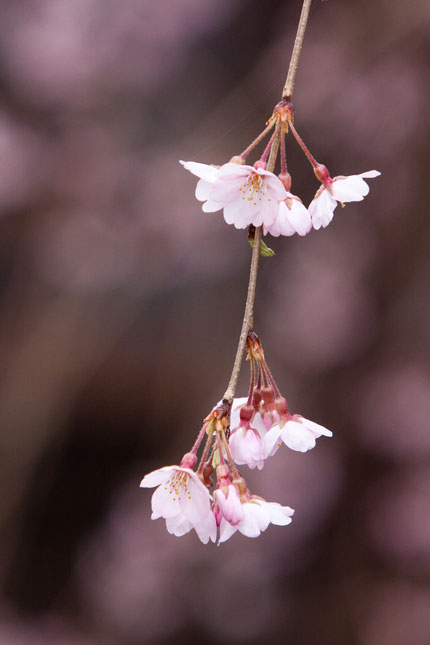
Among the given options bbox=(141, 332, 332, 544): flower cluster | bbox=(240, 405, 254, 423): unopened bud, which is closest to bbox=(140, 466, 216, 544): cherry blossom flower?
bbox=(141, 332, 332, 544): flower cluster

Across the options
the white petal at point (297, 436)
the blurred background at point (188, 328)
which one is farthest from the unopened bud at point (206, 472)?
the blurred background at point (188, 328)

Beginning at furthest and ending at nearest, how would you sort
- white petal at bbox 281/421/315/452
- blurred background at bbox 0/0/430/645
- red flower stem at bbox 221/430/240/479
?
blurred background at bbox 0/0/430/645 < white petal at bbox 281/421/315/452 < red flower stem at bbox 221/430/240/479

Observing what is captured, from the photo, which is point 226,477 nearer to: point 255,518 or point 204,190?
point 255,518

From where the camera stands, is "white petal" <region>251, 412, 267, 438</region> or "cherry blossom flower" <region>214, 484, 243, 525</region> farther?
"white petal" <region>251, 412, 267, 438</region>

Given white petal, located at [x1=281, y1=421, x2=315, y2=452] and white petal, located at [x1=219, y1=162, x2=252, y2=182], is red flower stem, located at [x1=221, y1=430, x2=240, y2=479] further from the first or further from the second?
white petal, located at [x1=219, y1=162, x2=252, y2=182]

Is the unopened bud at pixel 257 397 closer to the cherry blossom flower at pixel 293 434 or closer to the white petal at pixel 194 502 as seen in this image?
the cherry blossom flower at pixel 293 434
